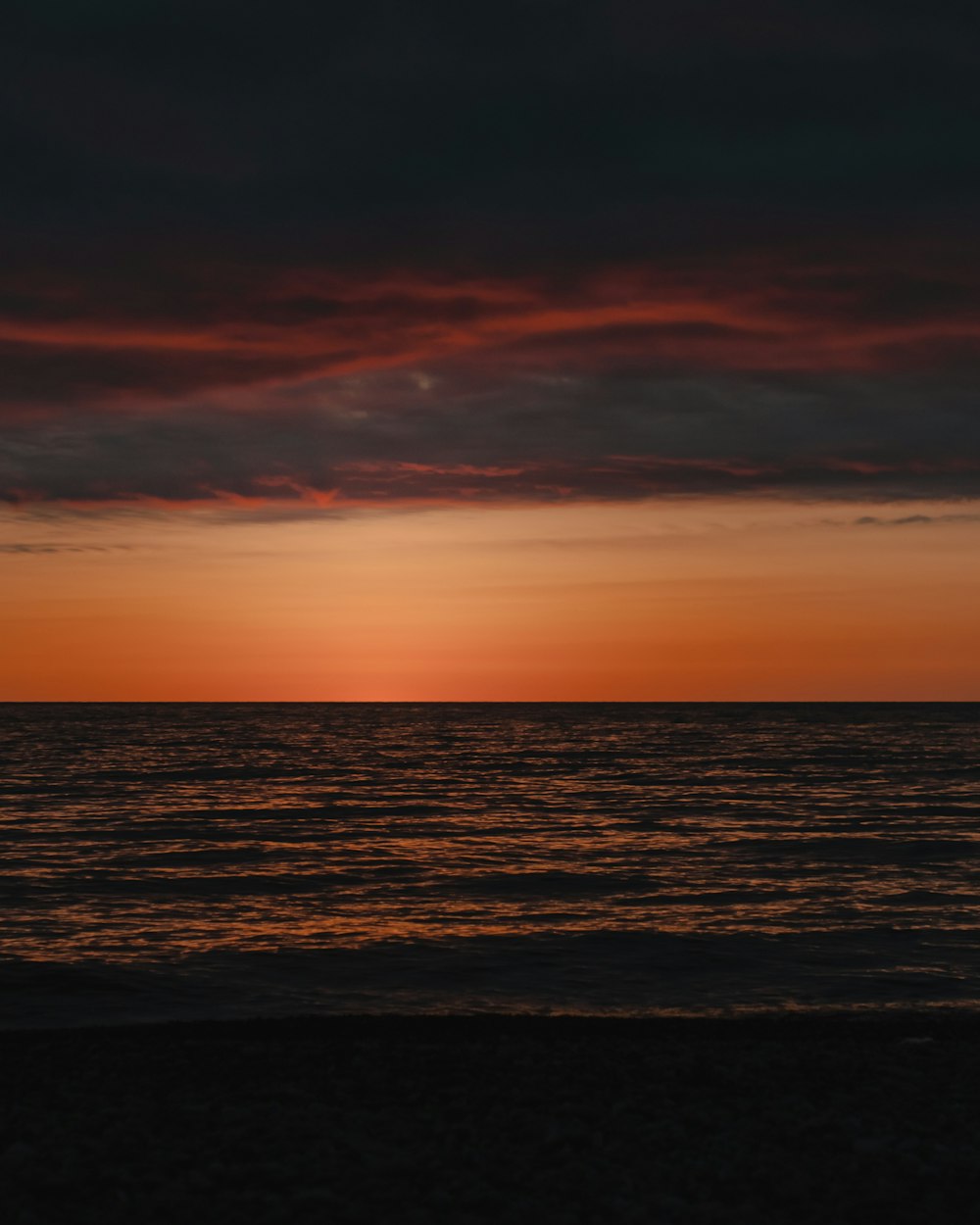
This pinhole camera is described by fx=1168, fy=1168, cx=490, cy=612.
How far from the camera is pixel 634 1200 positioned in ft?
31.0

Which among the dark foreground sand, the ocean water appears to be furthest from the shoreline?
→ the ocean water

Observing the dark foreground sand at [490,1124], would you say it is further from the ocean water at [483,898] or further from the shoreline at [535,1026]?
the ocean water at [483,898]

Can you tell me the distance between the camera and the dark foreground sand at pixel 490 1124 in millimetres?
9477

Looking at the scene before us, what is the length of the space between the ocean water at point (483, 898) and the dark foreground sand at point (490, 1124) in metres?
3.17

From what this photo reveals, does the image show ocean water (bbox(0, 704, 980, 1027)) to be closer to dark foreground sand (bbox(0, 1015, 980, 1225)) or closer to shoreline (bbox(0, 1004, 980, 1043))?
shoreline (bbox(0, 1004, 980, 1043))

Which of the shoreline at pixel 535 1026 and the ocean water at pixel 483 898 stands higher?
the shoreline at pixel 535 1026

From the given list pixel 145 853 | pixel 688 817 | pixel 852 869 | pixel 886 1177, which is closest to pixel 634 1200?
pixel 886 1177

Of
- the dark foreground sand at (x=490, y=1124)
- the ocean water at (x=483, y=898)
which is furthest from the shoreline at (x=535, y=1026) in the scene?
the ocean water at (x=483, y=898)

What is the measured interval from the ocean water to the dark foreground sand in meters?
3.17

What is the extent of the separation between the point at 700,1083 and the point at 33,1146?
6651mm

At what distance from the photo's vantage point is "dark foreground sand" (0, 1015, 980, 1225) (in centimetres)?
948

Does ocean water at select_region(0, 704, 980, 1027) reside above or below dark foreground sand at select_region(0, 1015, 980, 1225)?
below

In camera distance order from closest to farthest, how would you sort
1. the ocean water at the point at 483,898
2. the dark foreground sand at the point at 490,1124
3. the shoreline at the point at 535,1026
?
the dark foreground sand at the point at 490,1124, the shoreline at the point at 535,1026, the ocean water at the point at 483,898

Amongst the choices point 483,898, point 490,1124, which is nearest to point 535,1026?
point 490,1124
